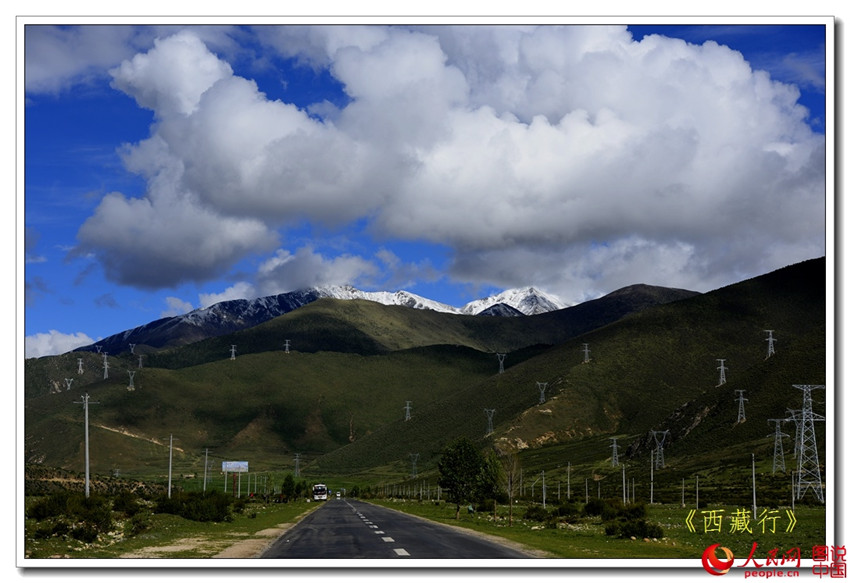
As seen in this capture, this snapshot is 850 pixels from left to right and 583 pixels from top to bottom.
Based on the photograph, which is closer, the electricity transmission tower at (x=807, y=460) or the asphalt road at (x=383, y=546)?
the asphalt road at (x=383, y=546)

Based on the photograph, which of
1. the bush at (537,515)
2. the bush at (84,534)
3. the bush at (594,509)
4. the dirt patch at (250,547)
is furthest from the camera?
the bush at (594,509)

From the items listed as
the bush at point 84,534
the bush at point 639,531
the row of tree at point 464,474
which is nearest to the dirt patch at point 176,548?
the bush at point 84,534

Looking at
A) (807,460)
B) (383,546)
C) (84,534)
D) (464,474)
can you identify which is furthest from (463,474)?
(84,534)

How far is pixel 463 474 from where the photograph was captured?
108250 mm

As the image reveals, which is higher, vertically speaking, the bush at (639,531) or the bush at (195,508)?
the bush at (639,531)

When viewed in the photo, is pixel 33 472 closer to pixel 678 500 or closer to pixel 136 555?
pixel 678 500

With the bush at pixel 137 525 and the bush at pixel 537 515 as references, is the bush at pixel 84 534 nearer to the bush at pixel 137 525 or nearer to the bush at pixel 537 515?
the bush at pixel 137 525

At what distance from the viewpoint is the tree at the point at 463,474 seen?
105 metres

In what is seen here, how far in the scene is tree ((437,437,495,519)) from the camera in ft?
346

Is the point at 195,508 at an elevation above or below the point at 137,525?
below
